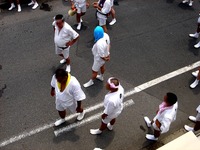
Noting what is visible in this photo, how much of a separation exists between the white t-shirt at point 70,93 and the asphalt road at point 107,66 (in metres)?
1.08

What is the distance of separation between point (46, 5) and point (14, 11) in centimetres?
121

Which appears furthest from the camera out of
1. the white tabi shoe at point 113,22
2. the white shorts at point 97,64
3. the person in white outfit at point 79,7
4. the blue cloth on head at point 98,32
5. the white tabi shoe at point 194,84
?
the white tabi shoe at point 113,22

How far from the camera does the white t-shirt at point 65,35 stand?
714 centimetres

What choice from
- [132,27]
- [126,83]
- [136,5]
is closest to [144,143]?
[126,83]

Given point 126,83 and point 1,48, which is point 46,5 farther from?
point 126,83

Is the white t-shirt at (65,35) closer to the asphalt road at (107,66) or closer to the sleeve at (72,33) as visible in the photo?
the sleeve at (72,33)

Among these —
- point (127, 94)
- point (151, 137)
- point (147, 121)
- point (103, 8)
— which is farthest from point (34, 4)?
point (151, 137)

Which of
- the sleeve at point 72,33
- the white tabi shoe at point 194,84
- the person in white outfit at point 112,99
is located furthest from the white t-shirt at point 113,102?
the white tabi shoe at point 194,84

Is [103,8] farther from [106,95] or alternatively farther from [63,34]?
[106,95]

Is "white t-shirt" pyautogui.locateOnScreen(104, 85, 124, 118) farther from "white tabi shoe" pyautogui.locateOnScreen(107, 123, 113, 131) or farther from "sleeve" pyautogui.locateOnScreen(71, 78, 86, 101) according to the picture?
"white tabi shoe" pyautogui.locateOnScreen(107, 123, 113, 131)

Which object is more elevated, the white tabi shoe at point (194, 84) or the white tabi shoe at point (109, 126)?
the white tabi shoe at point (194, 84)

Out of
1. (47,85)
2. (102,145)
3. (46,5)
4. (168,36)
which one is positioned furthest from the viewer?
(46,5)

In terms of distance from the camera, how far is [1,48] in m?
8.76

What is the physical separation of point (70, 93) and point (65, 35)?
6.58ft
